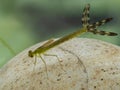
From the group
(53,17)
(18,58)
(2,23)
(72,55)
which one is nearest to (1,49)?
(2,23)

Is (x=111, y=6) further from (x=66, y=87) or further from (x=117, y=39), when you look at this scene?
(x=66, y=87)

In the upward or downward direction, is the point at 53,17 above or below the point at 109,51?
below

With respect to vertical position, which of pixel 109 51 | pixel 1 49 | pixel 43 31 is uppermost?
pixel 109 51

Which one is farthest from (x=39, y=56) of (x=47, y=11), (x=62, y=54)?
(x=47, y=11)

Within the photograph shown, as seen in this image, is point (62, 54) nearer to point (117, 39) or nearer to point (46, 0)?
point (117, 39)

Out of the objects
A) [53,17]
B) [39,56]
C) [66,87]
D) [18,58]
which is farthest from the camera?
[53,17]

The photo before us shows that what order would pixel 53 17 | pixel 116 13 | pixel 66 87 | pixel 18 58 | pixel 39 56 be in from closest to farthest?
pixel 66 87
pixel 39 56
pixel 18 58
pixel 116 13
pixel 53 17

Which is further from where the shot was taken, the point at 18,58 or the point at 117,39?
the point at 117,39
